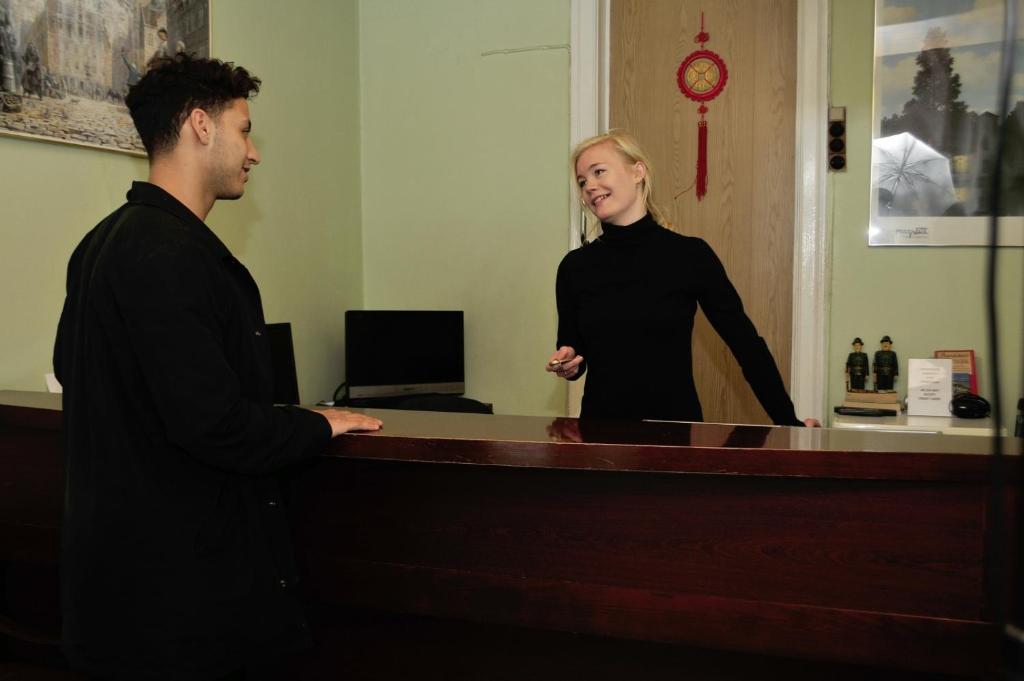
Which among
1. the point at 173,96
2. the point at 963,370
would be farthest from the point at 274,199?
the point at 963,370

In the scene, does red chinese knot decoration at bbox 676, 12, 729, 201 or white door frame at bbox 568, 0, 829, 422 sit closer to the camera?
white door frame at bbox 568, 0, 829, 422

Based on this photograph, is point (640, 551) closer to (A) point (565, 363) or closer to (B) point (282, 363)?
(A) point (565, 363)

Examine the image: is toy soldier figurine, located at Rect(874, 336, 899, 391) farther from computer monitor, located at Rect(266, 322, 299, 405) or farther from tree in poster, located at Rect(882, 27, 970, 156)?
computer monitor, located at Rect(266, 322, 299, 405)

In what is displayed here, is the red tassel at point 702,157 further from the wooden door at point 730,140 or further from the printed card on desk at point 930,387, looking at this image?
the printed card on desk at point 930,387

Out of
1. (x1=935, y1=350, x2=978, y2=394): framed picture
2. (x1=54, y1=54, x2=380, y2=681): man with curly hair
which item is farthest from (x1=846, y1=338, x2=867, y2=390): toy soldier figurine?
(x1=54, y1=54, x2=380, y2=681): man with curly hair

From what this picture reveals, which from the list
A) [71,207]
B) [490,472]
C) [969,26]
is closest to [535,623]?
[490,472]

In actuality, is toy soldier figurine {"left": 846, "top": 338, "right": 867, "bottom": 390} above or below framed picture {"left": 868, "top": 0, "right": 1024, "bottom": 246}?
below

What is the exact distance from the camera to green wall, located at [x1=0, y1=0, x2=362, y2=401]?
86.7 inches

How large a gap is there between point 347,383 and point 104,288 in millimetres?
2229

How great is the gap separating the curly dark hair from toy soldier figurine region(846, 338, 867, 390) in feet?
8.87

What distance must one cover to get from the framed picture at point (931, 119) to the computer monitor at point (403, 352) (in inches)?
73.0

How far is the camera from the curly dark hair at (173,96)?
1339 millimetres

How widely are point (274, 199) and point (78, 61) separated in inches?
40.0

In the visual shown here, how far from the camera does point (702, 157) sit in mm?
3564
